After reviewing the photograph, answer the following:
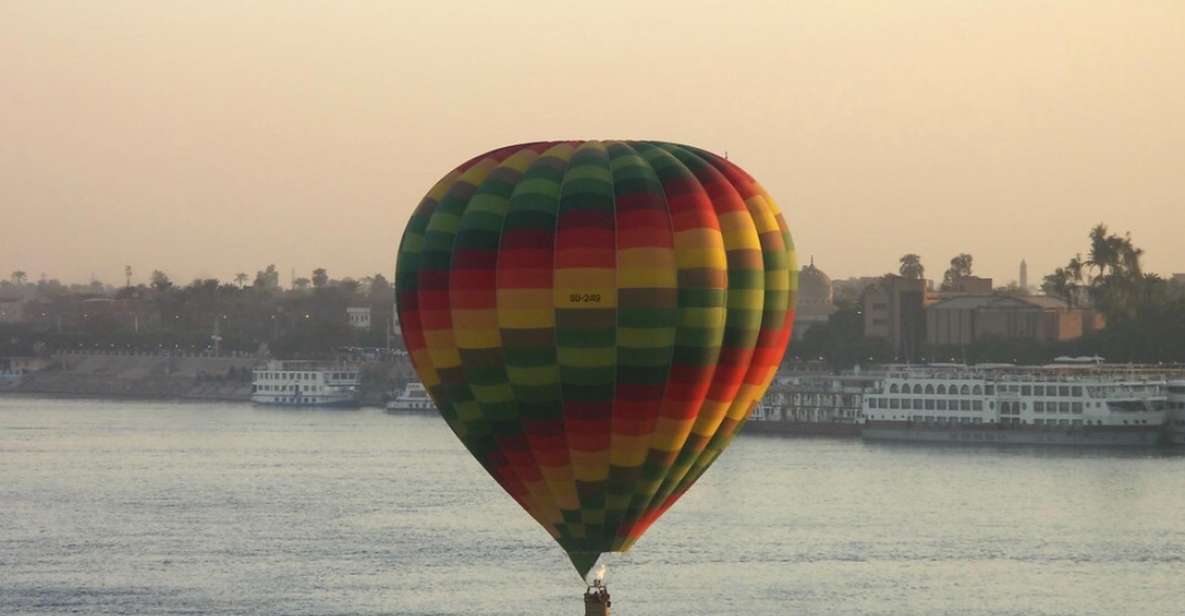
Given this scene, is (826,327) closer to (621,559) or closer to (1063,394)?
(1063,394)

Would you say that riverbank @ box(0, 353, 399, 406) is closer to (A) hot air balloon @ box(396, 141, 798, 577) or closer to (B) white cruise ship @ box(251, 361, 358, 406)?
(B) white cruise ship @ box(251, 361, 358, 406)

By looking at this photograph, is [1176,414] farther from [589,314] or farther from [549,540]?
[589,314]

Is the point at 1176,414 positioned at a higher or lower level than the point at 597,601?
higher

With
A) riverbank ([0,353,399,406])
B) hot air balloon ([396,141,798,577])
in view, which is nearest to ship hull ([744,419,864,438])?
riverbank ([0,353,399,406])

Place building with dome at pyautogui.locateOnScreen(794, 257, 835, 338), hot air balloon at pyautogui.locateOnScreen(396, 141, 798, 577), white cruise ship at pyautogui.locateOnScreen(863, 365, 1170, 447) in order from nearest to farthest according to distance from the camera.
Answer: hot air balloon at pyautogui.locateOnScreen(396, 141, 798, 577) < white cruise ship at pyautogui.locateOnScreen(863, 365, 1170, 447) < building with dome at pyautogui.locateOnScreen(794, 257, 835, 338)

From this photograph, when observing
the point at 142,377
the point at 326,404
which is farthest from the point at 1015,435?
the point at 142,377

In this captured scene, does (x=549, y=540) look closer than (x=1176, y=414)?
Yes
